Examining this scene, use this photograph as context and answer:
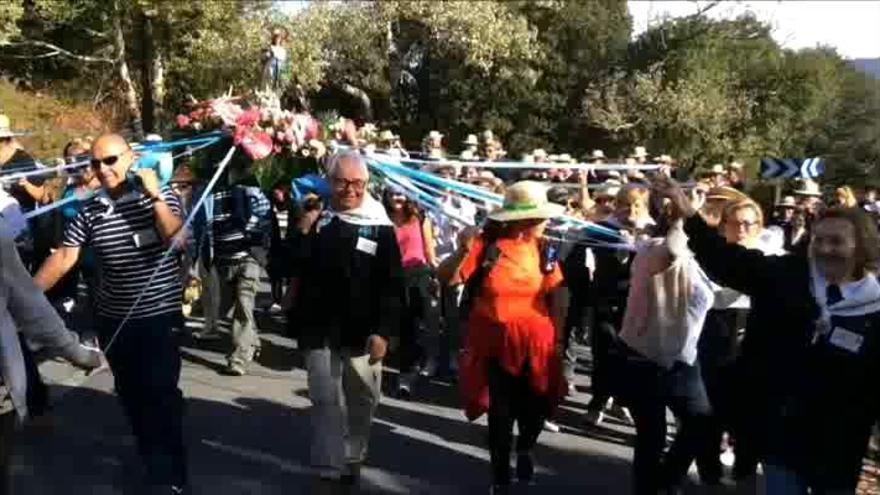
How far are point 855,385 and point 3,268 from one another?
119 inches

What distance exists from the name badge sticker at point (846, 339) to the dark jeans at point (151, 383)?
9.77ft

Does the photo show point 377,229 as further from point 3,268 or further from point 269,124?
point 3,268

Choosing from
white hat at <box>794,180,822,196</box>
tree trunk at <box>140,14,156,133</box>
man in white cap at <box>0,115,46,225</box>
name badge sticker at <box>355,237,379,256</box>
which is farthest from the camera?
tree trunk at <box>140,14,156,133</box>

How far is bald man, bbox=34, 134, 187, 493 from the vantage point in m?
5.39

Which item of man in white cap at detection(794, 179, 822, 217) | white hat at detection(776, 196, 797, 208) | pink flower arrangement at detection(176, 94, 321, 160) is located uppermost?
pink flower arrangement at detection(176, 94, 321, 160)

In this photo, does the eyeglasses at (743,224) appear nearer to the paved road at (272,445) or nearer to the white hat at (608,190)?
the paved road at (272,445)

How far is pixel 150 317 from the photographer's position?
5391mm

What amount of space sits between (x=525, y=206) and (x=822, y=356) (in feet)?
7.65

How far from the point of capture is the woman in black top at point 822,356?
4.16m

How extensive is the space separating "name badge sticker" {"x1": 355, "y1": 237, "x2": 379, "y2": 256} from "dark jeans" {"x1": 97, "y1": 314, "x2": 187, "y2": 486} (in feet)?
3.50

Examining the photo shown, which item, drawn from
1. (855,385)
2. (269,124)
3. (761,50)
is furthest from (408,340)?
(761,50)

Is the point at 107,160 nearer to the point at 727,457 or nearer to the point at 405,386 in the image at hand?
the point at 405,386

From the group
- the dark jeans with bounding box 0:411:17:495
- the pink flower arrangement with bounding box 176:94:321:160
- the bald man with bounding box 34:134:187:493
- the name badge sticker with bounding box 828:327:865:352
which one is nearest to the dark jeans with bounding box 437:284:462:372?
Result: the pink flower arrangement with bounding box 176:94:321:160

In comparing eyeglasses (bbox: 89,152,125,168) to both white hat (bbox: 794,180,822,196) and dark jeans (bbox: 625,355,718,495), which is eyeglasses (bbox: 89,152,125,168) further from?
white hat (bbox: 794,180,822,196)
